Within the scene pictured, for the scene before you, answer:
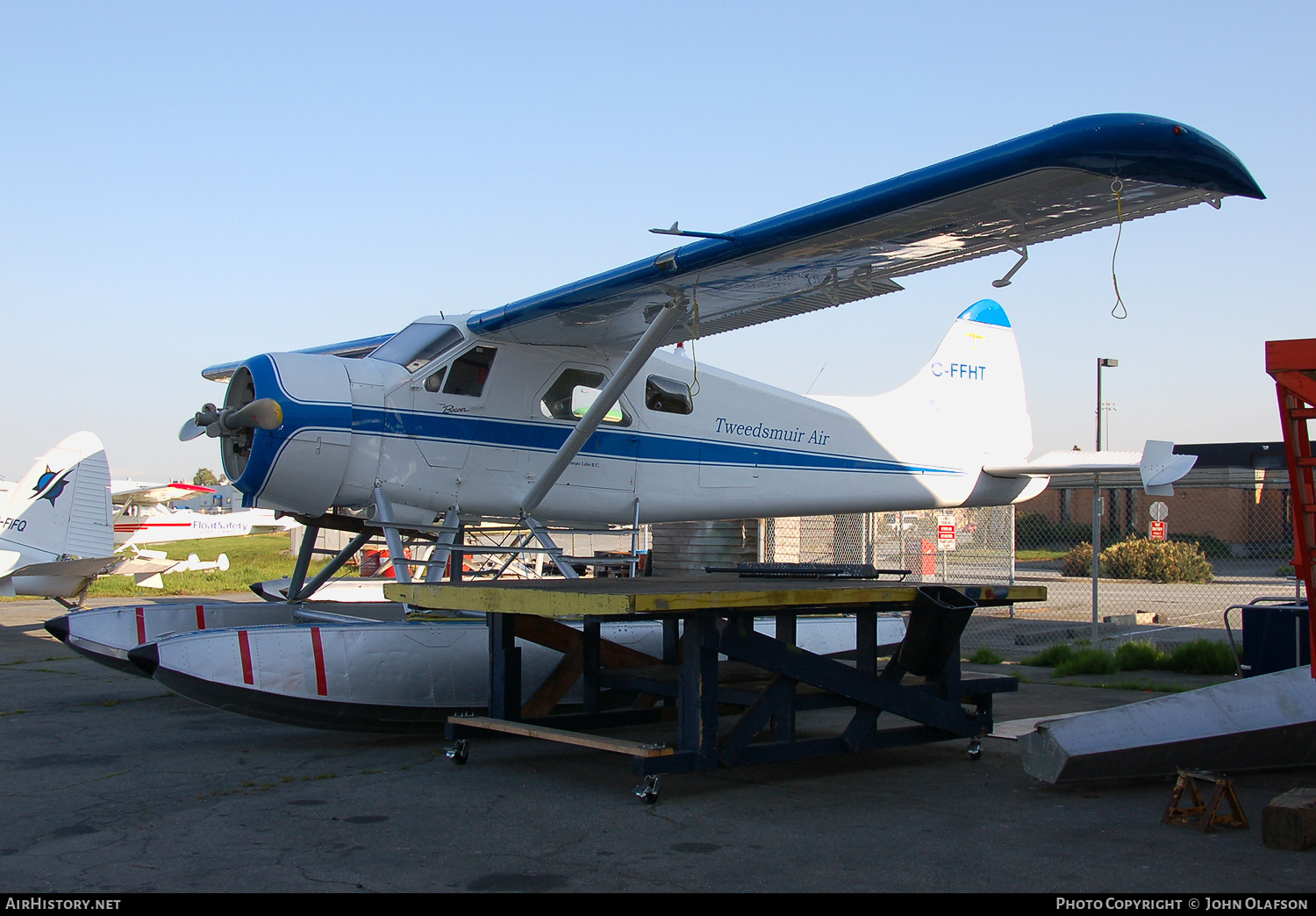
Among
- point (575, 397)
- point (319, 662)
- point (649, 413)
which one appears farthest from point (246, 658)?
point (649, 413)

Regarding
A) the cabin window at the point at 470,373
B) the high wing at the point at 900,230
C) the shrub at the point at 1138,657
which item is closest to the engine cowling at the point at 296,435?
the cabin window at the point at 470,373

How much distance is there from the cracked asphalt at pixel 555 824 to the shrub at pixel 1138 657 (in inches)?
173

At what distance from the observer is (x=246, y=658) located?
5.96m

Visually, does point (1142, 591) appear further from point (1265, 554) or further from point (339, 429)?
point (339, 429)

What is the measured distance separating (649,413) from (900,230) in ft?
10.9

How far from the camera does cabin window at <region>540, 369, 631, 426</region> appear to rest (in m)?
8.55

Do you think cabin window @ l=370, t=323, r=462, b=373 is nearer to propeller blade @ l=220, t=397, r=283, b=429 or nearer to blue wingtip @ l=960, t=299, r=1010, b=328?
propeller blade @ l=220, t=397, r=283, b=429

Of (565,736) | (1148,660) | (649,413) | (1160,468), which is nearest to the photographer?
(565,736)

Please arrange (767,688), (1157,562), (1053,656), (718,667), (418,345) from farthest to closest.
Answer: (1157,562), (1053,656), (418,345), (767,688), (718,667)

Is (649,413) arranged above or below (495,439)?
above

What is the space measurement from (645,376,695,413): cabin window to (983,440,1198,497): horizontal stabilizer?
3858 millimetres

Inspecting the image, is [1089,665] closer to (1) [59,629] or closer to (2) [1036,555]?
(1) [59,629]

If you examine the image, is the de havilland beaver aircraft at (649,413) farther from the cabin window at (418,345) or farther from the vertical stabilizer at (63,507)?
the vertical stabilizer at (63,507)

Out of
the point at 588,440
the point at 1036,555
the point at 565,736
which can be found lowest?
the point at 1036,555
